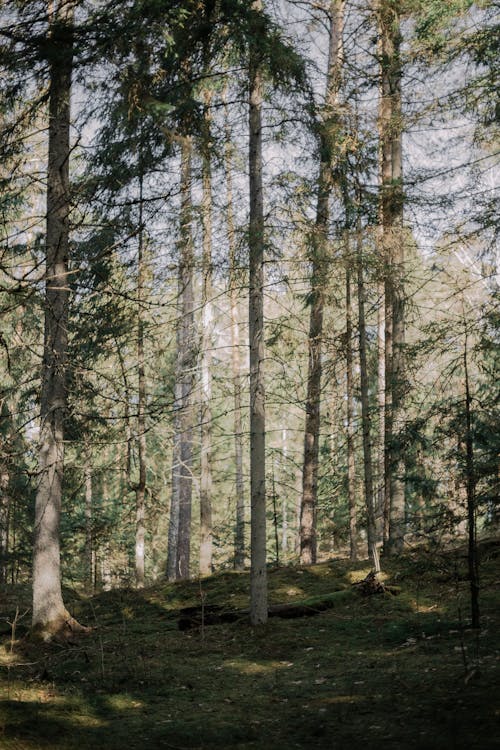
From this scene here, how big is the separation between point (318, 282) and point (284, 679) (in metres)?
6.30

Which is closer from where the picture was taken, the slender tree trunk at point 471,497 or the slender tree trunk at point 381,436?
the slender tree trunk at point 471,497

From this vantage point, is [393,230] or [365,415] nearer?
[365,415]

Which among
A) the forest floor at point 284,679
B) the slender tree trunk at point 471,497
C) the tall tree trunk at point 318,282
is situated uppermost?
the tall tree trunk at point 318,282

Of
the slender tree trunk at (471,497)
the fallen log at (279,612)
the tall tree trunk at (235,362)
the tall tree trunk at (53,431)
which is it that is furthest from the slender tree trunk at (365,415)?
the tall tree trunk at (53,431)

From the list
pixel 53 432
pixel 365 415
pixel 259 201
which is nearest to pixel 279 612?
pixel 365 415

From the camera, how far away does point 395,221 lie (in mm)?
12312

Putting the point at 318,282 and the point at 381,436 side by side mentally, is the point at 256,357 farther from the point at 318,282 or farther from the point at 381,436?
the point at 381,436

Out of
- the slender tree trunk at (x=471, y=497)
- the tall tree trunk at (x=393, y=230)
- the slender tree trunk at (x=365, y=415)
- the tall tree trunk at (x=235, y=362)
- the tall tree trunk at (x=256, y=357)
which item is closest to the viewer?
the slender tree trunk at (x=471, y=497)

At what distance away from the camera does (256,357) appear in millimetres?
10148

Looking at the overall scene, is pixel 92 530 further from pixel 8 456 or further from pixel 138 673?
pixel 8 456

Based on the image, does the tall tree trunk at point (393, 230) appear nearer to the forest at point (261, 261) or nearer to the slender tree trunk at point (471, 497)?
the forest at point (261, 261)

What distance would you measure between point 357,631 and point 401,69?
10803 millimetres

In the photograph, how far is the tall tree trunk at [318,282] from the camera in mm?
10320

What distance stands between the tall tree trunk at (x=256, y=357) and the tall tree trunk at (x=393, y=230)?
7.23 ft
